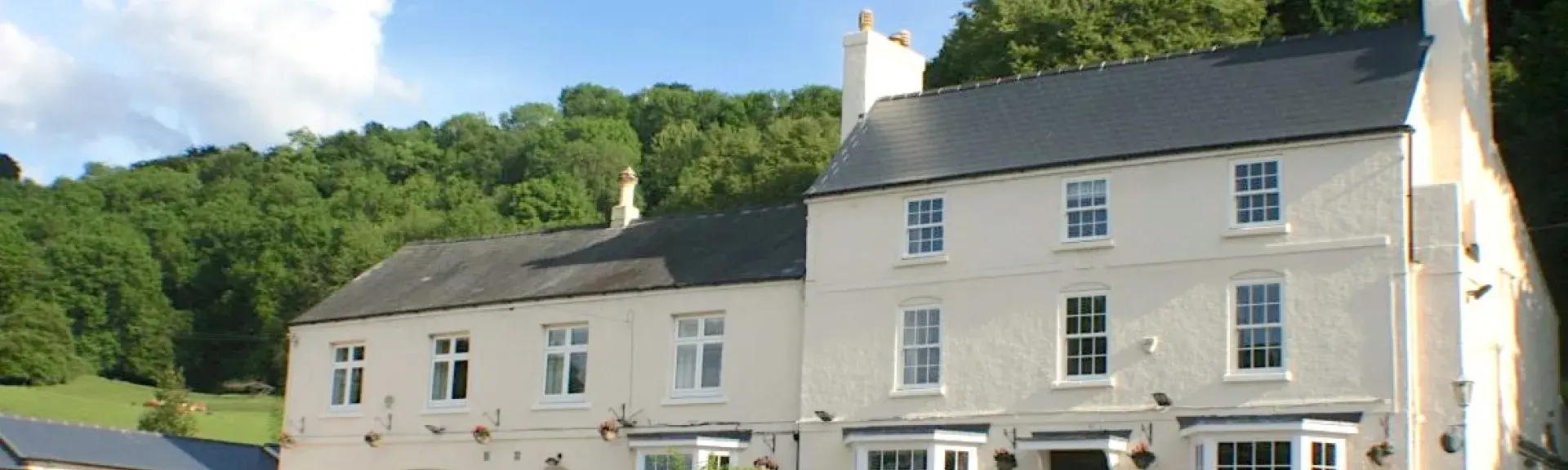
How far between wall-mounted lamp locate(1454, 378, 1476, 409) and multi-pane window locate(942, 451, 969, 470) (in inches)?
276

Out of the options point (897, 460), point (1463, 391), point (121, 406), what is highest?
point (121, 406)

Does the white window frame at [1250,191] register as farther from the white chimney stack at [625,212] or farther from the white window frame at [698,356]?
the white chimney stack at [625,212]

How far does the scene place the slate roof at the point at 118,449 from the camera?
104 ft

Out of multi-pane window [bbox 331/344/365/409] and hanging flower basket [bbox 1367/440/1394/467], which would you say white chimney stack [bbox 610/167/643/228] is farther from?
hanging flower basket [bbox 1367/440/1394/467]

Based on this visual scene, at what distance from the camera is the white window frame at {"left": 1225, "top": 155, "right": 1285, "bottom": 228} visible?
24141 millimetres

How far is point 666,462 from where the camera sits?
2920cm

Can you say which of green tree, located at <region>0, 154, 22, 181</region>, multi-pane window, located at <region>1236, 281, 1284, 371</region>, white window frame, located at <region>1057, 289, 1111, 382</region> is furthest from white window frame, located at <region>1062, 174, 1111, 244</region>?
green tree, located at <region>0, 154, 22, 181</region>

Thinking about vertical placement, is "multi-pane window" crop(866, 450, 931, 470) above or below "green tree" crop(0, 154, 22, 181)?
below

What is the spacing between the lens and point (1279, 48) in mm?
26547

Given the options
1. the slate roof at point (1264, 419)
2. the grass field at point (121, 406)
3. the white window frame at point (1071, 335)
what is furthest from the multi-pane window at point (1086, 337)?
the grass field at point (121, 406)

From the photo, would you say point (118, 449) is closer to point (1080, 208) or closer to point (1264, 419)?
point (1080, 208)

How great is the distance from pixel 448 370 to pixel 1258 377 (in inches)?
621

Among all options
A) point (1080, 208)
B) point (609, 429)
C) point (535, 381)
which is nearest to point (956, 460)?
point (1080, 208)

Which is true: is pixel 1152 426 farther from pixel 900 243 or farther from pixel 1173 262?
pixel 900 243
